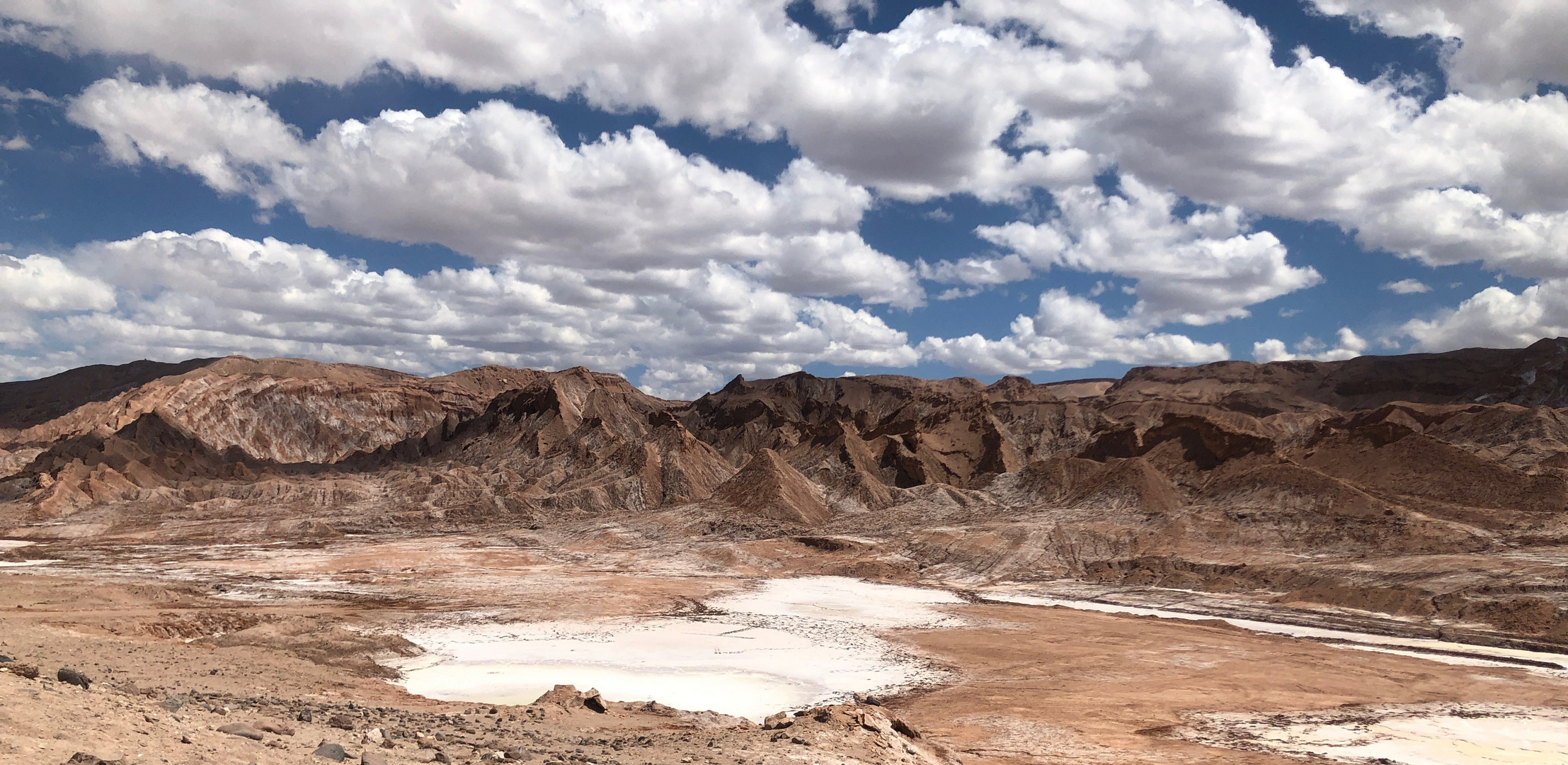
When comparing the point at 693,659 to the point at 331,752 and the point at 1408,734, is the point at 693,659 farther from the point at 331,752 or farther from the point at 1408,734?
the point at 331,752

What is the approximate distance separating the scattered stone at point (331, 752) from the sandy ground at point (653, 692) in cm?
31

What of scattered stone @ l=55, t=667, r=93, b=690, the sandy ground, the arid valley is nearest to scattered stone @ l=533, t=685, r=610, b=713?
the arid valley

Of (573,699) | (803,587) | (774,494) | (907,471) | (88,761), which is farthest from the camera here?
(907,471)

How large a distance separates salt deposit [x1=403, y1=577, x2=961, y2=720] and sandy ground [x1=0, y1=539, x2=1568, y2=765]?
0.91 metres

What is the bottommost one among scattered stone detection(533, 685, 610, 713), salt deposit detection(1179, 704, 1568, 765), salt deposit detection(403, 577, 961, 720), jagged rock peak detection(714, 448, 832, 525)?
salt deposit detection(403, 577, 961, 720)

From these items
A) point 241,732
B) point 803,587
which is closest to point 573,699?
point 241,732

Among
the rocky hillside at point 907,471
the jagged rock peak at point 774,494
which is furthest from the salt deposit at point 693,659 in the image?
the jagged rock peak at point 774,494

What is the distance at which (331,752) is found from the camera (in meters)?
13.2

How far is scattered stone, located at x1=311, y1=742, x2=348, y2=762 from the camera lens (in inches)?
516

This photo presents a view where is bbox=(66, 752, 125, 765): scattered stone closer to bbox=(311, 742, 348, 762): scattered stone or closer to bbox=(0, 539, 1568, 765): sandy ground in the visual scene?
bbox=(0, 539, 1568, 765): sandy ground

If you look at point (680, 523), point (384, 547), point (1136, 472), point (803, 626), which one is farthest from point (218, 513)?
A: point (1136, 472)

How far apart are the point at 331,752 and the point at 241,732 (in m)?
1.49

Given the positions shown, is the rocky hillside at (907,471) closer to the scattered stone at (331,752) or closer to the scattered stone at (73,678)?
the scattered stone at (331,752)

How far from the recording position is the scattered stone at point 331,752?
13.1 meters
